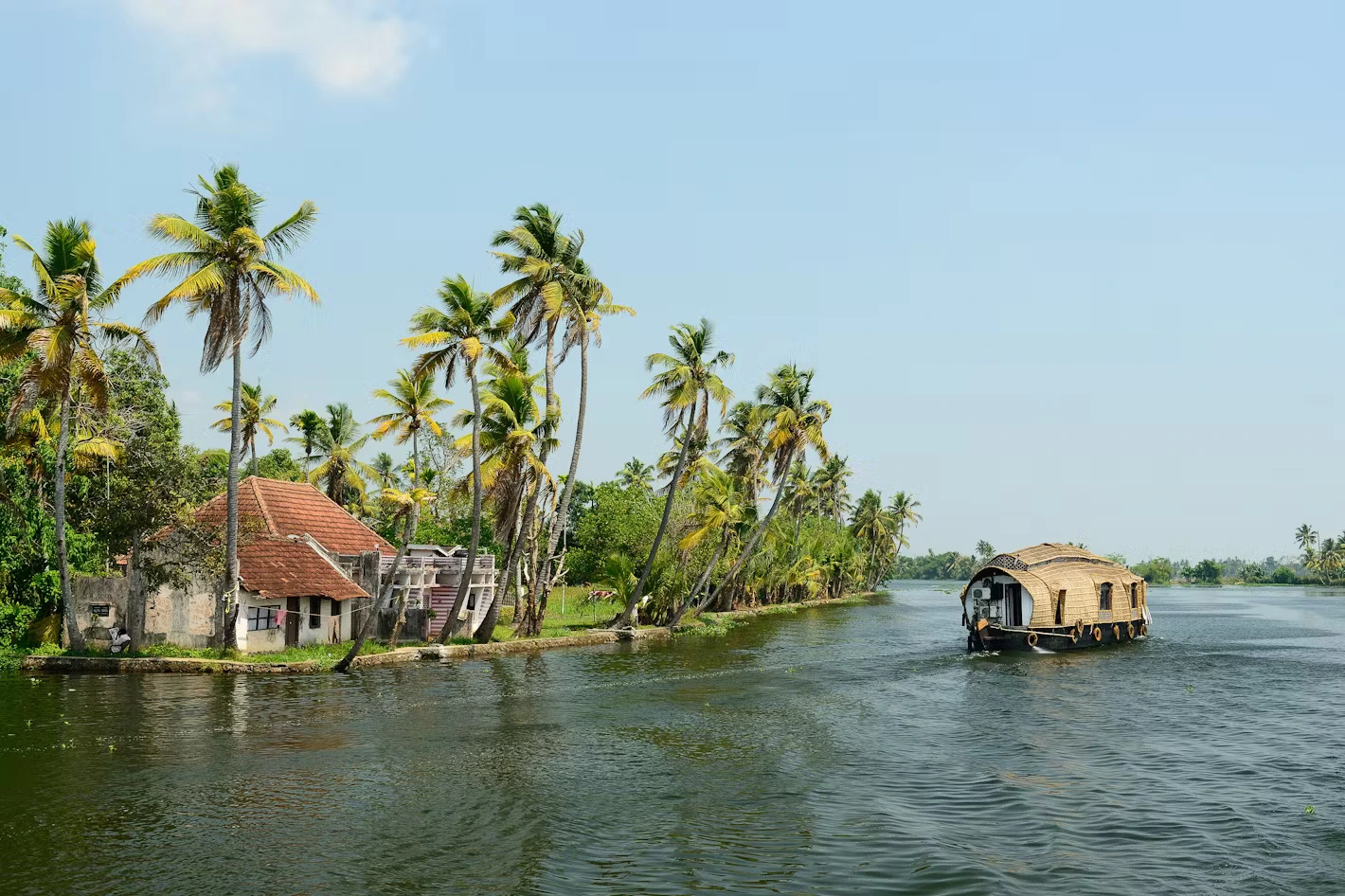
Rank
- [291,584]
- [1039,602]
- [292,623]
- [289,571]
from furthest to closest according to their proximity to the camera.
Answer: [1039,602] < [292,623] < [289,571] < [291,584]

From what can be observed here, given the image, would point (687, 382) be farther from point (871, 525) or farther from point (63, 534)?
point (871, 525)

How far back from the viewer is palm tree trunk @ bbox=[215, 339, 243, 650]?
33.8 m

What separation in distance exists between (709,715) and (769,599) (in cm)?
6364

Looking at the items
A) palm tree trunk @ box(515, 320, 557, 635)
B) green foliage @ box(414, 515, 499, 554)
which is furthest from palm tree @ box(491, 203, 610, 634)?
green foliage @ box(414, 515, 499, 554)

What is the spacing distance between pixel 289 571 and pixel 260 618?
203 centimetres

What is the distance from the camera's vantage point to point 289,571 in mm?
38125

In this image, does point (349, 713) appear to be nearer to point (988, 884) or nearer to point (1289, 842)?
point (988, 884)

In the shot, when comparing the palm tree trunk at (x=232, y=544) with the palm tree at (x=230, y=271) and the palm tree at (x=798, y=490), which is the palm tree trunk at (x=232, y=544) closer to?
the palm tree at (x=230, y=271)

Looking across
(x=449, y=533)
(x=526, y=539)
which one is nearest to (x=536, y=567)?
(x=526, y=539)

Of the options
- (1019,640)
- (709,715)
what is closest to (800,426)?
(1019,640)

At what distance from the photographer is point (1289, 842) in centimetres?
1616

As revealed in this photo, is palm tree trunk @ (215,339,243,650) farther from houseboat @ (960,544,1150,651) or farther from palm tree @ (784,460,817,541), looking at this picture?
palm tree @ (784,460,817,541)

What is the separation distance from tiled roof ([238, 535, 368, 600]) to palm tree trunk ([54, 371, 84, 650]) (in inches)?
217

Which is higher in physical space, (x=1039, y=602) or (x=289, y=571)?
(x=289, y=571)
